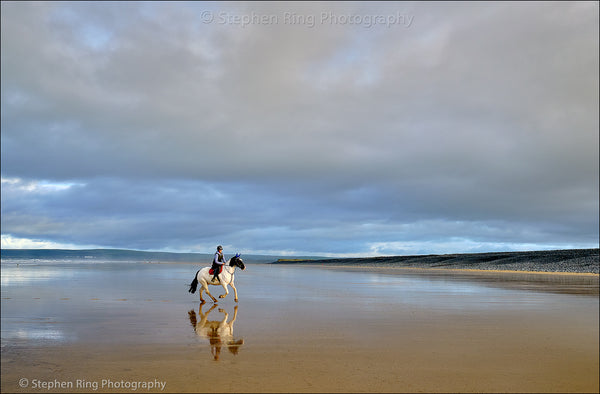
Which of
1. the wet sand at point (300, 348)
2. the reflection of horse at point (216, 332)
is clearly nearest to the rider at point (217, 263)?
the wet sand at point (300, 348)

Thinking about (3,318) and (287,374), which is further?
(3,318)

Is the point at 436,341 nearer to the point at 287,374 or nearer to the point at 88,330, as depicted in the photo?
the point at 287,374

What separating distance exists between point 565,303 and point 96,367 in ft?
57.2

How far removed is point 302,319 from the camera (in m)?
13.1

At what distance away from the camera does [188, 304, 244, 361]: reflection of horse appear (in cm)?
905

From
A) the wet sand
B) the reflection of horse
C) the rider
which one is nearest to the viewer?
the wet sand

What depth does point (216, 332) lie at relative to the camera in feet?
35.6

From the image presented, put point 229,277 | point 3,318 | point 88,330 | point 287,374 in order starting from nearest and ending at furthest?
1. point 287,374
2. point 88,330
3. point 3,318
4. point 229,277

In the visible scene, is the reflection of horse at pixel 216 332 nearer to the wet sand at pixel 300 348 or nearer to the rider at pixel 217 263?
the wet sand at pixel 300 348

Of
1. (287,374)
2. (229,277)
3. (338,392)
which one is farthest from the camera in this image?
(229,277)

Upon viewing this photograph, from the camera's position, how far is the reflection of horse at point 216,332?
29.7 feet

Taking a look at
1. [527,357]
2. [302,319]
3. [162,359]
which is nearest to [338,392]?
[162,359]

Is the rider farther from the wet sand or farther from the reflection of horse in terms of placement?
the reflection of horse

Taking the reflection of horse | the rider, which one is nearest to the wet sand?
the reflection of horse
